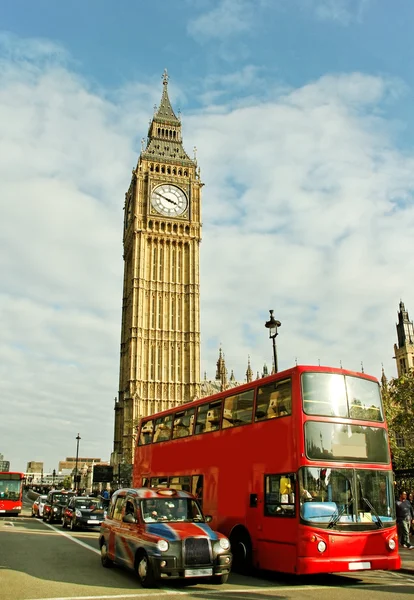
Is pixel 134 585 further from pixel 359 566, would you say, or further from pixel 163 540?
pixel 359 566

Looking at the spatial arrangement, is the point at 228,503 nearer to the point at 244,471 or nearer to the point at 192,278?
the point at 244,471

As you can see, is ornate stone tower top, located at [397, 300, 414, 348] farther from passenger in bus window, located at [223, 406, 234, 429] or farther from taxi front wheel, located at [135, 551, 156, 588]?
taxi front wheel, located at [135, 551, 156, 588]

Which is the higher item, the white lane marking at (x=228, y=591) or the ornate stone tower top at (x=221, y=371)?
the ornate stone tower top at (x=221, y=371)

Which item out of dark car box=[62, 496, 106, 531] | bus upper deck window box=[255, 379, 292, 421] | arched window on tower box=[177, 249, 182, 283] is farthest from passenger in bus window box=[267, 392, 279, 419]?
arched window on tower box=[177, 249, 182, 283]

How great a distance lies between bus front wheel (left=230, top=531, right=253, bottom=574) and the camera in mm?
11005

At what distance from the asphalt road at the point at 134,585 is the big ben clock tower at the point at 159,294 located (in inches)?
1934

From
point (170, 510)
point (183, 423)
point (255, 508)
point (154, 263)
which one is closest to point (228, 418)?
point (255, 508)

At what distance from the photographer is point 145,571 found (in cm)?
938

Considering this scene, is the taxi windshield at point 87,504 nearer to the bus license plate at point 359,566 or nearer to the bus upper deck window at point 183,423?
the bus upper deck window at point 183,423

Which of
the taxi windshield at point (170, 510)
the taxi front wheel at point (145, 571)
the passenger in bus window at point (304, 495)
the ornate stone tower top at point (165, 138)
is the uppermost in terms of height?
the ornate stone tower top at point (165, 138)

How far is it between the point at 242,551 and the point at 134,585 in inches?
101

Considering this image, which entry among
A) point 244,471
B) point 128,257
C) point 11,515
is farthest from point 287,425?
point 128,257

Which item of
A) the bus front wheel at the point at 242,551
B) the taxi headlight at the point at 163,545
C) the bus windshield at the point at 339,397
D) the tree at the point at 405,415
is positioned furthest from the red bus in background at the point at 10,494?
the bus windshield at the point at 339,397

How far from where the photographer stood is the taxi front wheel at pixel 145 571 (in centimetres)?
921
